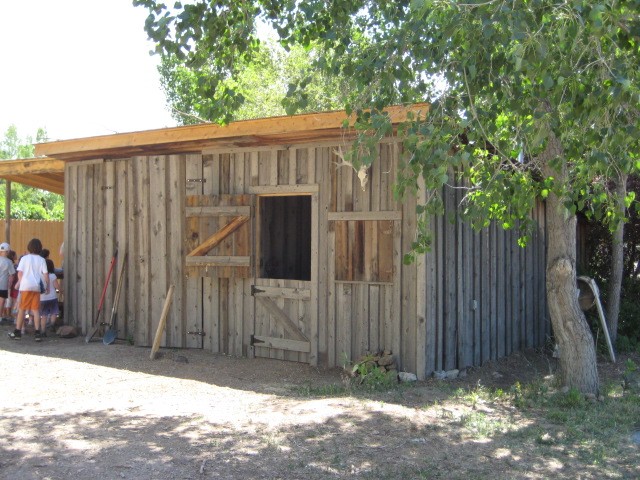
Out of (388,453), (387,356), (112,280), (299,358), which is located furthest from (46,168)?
(388,453)

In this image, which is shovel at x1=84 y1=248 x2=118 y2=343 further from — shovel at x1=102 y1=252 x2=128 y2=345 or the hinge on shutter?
the hinge on shutter

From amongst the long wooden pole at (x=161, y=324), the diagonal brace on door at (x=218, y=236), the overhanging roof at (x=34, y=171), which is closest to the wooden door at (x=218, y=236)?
the diagonal brace on door at (x=218, y=236)

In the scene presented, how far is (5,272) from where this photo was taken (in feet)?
41.1

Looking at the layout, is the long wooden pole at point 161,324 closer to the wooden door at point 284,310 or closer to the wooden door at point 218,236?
the wooden door at point 218,236

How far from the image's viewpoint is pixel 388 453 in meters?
5.92

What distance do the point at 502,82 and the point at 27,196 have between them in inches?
1574

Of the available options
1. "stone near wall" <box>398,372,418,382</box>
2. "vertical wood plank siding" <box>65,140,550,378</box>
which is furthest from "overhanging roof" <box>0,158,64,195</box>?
"stone near wall" <box>398,372,418,382</box>

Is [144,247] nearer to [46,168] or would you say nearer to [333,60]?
[46,168]

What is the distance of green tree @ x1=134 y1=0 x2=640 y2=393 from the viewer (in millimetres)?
5355

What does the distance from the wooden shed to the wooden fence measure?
24.1 ft

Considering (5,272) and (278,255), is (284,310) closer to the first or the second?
(278,255)

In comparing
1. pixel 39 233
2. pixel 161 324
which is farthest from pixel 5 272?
pixel 39 233

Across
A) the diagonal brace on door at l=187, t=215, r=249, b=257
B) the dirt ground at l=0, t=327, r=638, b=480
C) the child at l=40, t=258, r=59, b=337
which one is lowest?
the dirt ground at l=0, t=327, r=638, b=480

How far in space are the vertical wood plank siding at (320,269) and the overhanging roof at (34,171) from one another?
3.06 ft
